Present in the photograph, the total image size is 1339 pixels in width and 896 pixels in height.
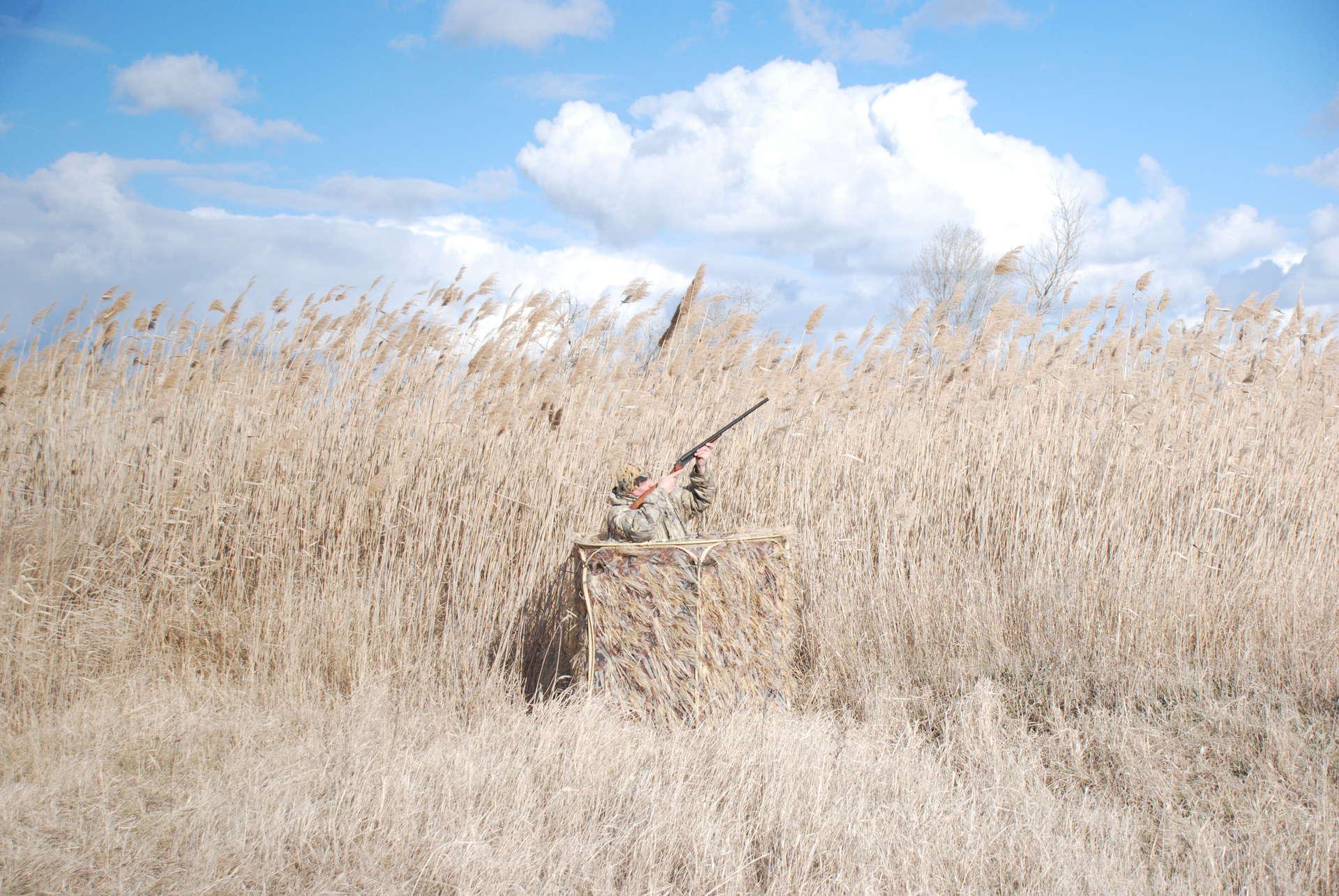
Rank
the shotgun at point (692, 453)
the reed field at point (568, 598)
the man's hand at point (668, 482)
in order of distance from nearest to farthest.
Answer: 1. the reed field at point (568, 598)
2. the shotgun at point (692, 453)
3. the man's hand at point (668, 482)

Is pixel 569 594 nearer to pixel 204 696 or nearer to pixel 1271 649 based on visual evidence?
pixel 204 696

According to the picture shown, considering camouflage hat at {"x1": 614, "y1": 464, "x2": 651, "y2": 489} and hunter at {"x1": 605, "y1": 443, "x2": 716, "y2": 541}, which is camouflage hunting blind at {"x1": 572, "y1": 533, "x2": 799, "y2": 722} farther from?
camouflage hat at {"x1": 614, "y1": 464, "x2": 651, "y2": 489}

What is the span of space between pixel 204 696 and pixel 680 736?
1906 mm

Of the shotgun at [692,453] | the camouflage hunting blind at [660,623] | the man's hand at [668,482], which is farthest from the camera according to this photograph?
the man's hand at [668,482]

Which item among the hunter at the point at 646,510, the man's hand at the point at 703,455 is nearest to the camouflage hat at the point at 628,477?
the hunter at the point at 646,510

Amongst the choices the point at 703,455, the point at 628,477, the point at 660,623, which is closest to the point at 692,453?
the point at 703,455

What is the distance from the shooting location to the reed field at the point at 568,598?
6.87 ft

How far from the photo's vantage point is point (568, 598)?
3301 millimetres

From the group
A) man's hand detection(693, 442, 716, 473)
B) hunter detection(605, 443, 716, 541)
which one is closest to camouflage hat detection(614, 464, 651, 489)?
hunter detection(605, 443, 716, 541)

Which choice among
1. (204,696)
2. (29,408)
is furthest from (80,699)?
(29,408)

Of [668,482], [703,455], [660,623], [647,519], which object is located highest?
[703,455]

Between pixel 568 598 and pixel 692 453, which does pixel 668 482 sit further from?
pixel 568 598

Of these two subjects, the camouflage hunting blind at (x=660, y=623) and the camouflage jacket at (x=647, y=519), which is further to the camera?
the camouflage jacket at (x=647, y=519)

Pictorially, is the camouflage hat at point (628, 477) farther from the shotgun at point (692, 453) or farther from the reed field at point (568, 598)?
the reed field at point (568, 598)
